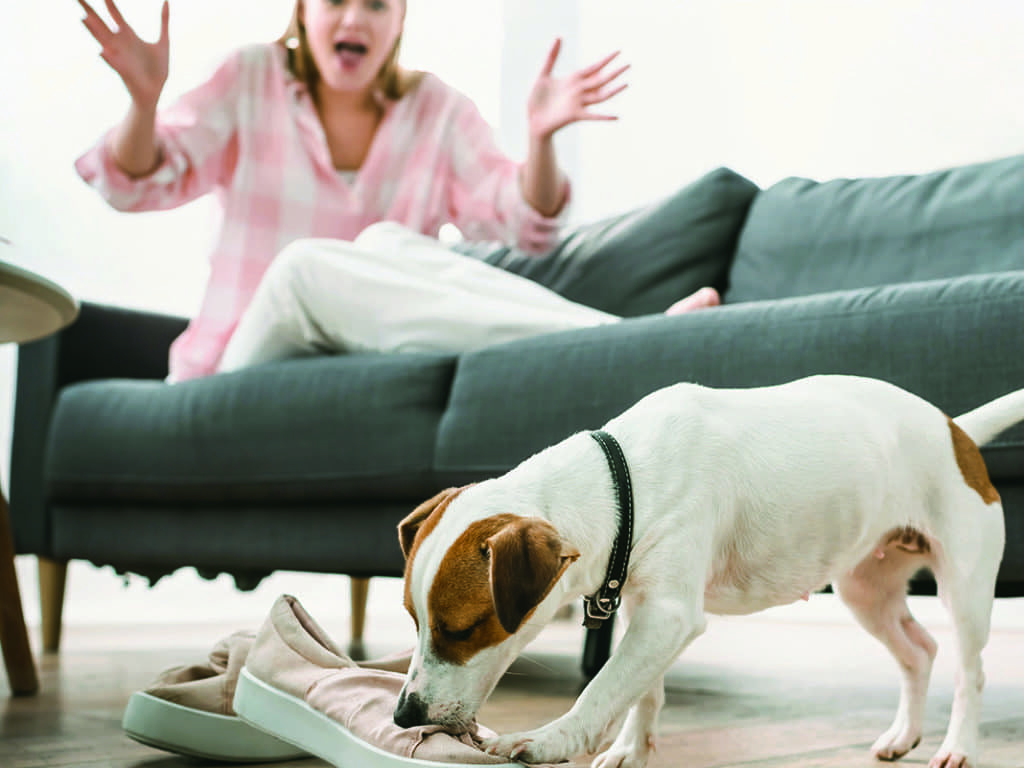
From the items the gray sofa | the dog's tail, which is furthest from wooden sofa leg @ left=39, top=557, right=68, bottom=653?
the dog's tail

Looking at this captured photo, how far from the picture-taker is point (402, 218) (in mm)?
2541

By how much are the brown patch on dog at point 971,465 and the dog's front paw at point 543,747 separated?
454mm

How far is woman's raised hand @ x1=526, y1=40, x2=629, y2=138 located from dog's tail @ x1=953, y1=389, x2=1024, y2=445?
109cm

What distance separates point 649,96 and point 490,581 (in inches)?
138

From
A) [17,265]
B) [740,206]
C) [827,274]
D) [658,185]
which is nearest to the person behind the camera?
[17,265]

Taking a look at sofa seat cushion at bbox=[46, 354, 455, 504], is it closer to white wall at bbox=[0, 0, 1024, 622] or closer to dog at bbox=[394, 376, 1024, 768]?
dog at bbox=[394, 376, 1024, 768]

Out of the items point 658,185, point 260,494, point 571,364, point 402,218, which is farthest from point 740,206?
point 658,185

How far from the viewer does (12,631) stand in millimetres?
1529

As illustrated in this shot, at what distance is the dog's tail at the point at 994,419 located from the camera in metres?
1.07

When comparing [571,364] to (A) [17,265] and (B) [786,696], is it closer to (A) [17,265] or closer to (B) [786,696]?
(B) [786,696]

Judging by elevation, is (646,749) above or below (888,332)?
below

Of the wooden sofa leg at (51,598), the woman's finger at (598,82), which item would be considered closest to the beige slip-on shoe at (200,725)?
the wooden sofa leg at (51,598)

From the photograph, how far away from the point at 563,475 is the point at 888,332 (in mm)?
597

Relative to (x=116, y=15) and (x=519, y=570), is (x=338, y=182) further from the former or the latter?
(x=519, y=570)
